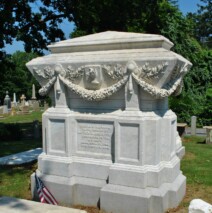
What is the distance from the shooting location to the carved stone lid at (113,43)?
567cm

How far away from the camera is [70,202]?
20.5 ft

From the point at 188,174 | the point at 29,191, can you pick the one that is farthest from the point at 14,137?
the point at 188,174

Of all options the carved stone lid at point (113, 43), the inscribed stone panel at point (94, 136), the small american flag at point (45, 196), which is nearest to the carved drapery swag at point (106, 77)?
the carved stone lid at point (113, 43)

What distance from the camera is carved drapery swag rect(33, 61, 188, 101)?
18.2 feet

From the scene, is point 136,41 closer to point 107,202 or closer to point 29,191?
point 107,202

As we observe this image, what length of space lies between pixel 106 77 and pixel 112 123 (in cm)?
86

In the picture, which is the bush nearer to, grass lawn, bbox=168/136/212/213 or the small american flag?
grass lawn, bbox=168/136/212/213

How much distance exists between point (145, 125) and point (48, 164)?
2234 millimetres

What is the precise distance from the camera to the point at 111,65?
585 centimetres

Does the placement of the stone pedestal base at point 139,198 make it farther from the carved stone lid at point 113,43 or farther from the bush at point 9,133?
the bush at point 9,133

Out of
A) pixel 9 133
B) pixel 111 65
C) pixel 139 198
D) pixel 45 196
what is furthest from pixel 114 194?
pixel 9 133

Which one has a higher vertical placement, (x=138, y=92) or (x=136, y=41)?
(x=136, y=41)

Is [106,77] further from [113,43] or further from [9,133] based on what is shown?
[9,133]

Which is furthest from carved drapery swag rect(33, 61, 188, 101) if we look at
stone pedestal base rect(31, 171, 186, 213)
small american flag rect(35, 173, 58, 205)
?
small american flag rect(35, 173, 58, 205)
